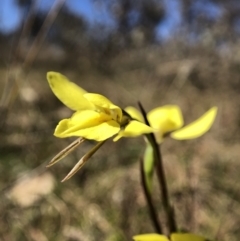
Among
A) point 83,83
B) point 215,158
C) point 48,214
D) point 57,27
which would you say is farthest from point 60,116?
point 57,27

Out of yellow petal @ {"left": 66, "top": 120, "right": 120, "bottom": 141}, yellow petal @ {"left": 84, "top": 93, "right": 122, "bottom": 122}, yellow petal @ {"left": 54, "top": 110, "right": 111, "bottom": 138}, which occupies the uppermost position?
yellow petal @ {"left": 84, "top": 93, "right": 122, "bottom": 122}

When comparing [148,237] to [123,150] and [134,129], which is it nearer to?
[134,129]

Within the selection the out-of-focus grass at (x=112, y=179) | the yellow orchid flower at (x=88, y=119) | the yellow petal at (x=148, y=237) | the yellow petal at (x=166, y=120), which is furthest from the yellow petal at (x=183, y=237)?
the out-of-focus grass at (x=112, y=179)

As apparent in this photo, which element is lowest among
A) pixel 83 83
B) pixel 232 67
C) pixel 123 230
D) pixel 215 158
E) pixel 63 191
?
pixel 83 83

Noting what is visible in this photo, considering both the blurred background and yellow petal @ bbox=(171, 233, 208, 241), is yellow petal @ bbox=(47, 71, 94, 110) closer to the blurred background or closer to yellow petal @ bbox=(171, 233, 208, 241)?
yellow petal @ bbox=(171, 233, 208, 241)

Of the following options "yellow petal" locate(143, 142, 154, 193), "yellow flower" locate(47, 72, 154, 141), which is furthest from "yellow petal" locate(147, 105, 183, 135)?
"yellow flower" locate(47, 72, 154, 141)

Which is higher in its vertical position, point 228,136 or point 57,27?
point 228,136

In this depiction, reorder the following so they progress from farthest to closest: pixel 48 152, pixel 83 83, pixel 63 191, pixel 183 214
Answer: pixel 83 83, pixel 48 152, pixel 63 191, pixel 183 214

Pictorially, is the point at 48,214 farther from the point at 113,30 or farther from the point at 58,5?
the point at 113,30
